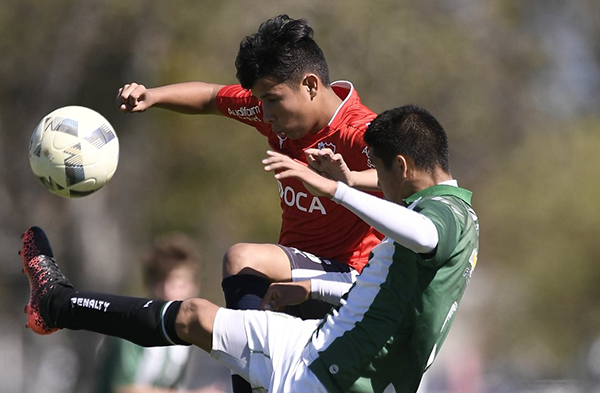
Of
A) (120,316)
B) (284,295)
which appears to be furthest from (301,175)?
(120,316)

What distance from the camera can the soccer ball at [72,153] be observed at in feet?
20.6

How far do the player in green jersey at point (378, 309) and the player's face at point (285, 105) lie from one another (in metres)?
0.75

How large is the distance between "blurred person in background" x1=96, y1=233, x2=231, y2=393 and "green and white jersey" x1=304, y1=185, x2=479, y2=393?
102 inches

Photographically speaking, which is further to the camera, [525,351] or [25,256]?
[525,351]

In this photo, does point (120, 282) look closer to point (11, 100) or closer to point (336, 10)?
point (11, 100)

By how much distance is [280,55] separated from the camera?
20.7 feet

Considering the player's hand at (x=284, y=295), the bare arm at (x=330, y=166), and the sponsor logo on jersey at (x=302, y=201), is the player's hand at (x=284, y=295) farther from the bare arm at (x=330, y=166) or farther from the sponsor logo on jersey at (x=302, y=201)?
the bare arm at (x=330, y=166)

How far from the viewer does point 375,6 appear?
66.5ft

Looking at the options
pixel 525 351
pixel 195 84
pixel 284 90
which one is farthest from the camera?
pixel 525 351

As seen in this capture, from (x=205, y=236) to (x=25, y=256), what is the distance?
50.8ft

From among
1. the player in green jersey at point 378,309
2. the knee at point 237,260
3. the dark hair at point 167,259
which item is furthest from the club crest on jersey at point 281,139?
the dark hair at point 167,259

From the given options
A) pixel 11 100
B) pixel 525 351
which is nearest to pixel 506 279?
pixel 525 351

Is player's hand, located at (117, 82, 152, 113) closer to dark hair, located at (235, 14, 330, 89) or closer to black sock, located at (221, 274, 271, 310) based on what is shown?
dark hair, located at (235, 14, 330, 89)

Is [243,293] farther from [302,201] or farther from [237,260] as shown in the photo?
[302,201]
